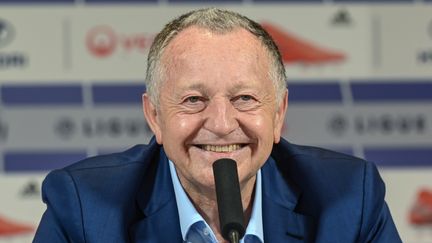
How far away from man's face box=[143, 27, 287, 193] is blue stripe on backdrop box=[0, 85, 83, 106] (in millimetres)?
1663

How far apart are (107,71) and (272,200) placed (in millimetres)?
1598

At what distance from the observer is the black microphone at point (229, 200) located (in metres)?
1.34

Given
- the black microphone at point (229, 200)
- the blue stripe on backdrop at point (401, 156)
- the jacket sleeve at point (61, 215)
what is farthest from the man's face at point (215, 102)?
the blue stripe on backdrop at point (401, 156)

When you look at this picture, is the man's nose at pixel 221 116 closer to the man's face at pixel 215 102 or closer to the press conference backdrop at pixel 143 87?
the man's face at pixel 215 102

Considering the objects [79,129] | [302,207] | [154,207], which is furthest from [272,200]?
[79,129]

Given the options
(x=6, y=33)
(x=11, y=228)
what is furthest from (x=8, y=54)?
(x=11, y=228)

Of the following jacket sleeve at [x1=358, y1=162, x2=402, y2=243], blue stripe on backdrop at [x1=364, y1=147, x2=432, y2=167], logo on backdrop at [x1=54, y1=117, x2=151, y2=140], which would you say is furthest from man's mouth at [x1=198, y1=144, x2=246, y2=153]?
blue stripe on backdrop at [x1=364, y1=147, x2=432, y2=167]

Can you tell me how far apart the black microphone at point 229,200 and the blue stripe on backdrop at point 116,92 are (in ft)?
5.94

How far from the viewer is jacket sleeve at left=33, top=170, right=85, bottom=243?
1.69 meters

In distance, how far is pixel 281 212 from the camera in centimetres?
176

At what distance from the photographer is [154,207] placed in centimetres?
173

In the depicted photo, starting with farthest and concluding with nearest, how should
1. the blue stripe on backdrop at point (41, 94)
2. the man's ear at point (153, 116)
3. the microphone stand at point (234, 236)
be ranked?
the blue stripe on backdrop at point (41, 94) → the man's ear at point (153, 116) → the microphone stand at point (234, 236)

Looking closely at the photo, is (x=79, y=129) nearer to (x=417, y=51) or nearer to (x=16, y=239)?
(x=16, y=239)

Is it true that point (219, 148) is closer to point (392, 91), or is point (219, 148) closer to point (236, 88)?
point (236, 88)
